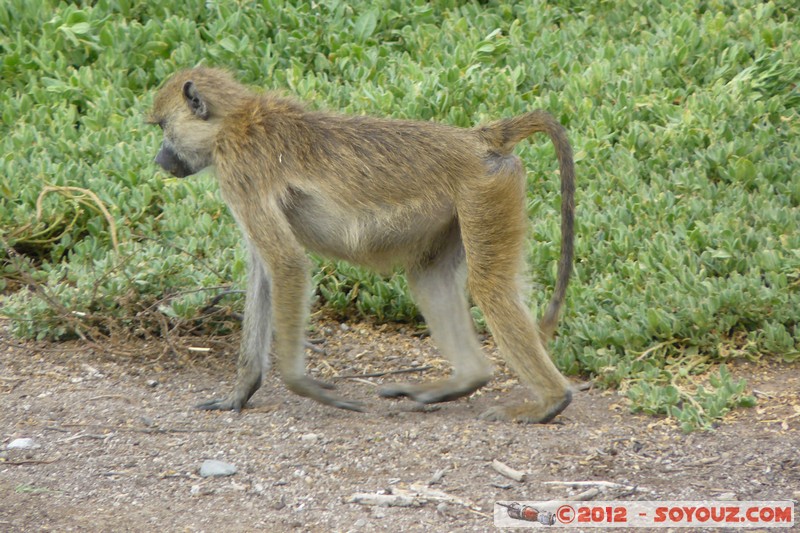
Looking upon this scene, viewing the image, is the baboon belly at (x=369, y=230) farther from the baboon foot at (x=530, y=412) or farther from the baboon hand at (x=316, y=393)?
the baboon foot at (x=530, y=412)

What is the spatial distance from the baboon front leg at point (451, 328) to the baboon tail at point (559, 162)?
45 cm

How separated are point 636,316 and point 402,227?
4.79 feet

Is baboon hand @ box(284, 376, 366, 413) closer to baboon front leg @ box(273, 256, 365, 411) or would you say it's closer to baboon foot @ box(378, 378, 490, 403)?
baboon front leg @ box(273, 256, 365, 411)

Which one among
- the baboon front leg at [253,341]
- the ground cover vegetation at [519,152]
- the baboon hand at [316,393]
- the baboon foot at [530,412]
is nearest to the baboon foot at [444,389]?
the baboon foot at [530,412]

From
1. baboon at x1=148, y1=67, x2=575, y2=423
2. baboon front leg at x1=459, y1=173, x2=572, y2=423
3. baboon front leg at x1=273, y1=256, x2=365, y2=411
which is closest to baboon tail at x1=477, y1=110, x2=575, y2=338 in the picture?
baboon at x1=148, y1=67, x2=575, y2=423

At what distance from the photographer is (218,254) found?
646 cm

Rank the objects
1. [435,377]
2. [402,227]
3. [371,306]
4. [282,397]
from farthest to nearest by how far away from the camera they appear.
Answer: [371,306] < [435,377] < [282,397] < [402,227]

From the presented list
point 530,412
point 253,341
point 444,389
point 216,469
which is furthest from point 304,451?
point 530,412

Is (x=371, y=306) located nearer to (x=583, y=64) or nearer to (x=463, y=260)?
(x=463, y=260)

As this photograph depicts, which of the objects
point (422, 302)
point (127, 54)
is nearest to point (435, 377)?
point (422, 302)

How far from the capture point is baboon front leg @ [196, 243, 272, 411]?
5.21 metres

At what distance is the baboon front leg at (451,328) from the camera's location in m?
5.39

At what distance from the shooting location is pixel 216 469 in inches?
175

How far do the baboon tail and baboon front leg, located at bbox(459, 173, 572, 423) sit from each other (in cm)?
18
